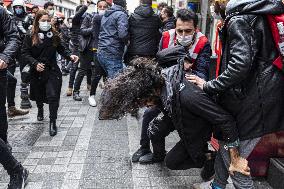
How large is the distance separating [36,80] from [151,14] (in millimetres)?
2005

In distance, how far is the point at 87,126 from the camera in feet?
18.2

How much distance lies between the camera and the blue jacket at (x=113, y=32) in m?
5.52

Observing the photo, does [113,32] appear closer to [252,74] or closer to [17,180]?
[17,180]

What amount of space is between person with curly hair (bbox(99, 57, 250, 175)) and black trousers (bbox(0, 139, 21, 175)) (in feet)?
3.53

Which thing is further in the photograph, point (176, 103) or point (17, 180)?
point (17, 180)

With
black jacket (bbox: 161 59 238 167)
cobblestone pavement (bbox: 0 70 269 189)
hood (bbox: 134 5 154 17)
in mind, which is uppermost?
hood (bbox: 134 5 154 17)

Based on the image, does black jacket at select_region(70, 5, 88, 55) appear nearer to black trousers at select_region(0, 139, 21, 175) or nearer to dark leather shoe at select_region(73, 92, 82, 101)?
dark leather shoe at select_region(73, 92, 82, 101)

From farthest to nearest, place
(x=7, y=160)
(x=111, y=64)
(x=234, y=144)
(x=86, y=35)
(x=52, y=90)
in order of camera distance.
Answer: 1. (x=86, y=35)
2. (x=111, y=64)
3. (x=52, y=90)
4. (x=7, y=160)
5. (x=234, y=144)

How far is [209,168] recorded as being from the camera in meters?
3.42

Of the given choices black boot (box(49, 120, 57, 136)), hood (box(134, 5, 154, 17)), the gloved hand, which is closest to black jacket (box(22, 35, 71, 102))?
black boot (box(49, 120, 57, 136))

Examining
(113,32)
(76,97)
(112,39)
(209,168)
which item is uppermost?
(113,32)

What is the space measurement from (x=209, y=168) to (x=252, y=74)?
1.34m

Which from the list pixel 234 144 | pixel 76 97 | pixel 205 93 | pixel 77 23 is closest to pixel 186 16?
pixel 205 93

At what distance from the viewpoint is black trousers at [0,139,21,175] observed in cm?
313
